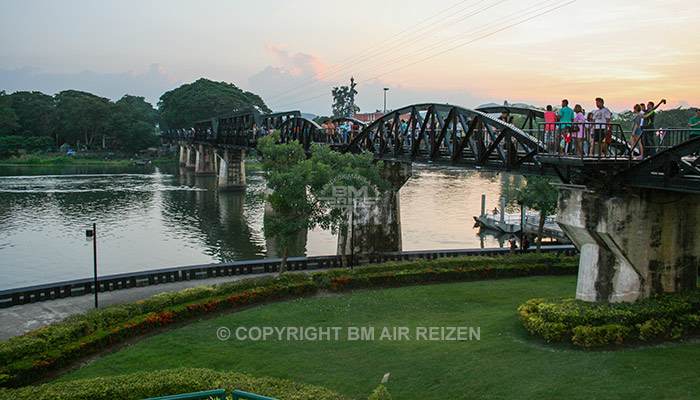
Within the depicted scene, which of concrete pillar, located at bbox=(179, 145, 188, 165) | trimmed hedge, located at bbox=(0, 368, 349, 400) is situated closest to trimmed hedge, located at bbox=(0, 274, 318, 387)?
trimmed hedge, located at bbox=(0, 368, 349, 400)

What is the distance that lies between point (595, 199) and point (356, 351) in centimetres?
882

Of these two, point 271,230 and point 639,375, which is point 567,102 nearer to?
point 639,375

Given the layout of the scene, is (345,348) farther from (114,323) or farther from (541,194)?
(541,194)

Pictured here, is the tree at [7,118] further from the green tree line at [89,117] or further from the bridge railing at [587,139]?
the bridge railing at [587,139]

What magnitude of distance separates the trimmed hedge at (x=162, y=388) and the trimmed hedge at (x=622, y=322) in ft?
24.2

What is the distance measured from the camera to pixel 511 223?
52.1m

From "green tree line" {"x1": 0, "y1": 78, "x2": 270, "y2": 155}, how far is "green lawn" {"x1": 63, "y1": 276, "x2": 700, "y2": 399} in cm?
12900

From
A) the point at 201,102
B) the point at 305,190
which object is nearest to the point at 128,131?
the point at 201,102

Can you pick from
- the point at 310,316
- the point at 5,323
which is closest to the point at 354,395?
the point at 310,316

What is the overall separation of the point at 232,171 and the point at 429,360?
7095 centimetres

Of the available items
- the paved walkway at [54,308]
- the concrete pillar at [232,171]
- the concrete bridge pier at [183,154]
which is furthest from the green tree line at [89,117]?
the paved walkway at [54,308]

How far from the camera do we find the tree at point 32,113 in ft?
455

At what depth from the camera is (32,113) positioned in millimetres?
140500

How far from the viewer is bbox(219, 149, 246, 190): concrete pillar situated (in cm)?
8225
